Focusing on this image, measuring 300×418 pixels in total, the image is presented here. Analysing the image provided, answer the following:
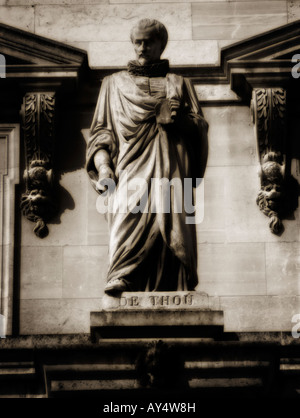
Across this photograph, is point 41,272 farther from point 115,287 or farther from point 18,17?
point 18,17

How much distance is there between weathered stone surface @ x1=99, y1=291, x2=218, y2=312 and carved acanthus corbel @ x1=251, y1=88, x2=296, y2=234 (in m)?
1.70

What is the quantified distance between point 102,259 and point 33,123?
58.3 inches

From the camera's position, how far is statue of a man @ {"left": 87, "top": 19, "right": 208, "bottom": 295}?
19109mm

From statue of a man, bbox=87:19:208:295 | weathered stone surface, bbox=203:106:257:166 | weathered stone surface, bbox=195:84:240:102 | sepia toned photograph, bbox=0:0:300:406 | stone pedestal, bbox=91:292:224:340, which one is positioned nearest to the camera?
sepia toned photograph, bbox=0:0:300:406

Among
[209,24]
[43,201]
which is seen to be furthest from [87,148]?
[209,24]

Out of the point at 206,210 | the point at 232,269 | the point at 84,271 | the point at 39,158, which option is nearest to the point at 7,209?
the point at 39,158

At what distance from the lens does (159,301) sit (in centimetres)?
1884

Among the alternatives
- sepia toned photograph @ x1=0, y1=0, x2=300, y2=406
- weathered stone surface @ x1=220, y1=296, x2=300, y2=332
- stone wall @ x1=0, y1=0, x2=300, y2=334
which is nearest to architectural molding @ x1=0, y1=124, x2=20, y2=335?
sepia toned photograph @ x1=0, y1=0, x2=300, y2=406

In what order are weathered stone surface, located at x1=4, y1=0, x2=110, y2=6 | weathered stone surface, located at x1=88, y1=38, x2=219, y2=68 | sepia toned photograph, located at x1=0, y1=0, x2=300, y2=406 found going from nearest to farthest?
sepia toned photograph, located at x1=0, y1=0, x2=300, y2=406, weathered stone surface, located at x1=88, y1=38, x2=219, y2=68, weathered stone surface, located at x1=4, y1=0, x2=110, y2=6

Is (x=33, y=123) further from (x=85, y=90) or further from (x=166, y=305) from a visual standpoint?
(x=166, y=305)

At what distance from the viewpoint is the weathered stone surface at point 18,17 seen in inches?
834

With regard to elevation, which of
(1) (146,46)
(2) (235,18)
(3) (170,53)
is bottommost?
(1) (146,46)

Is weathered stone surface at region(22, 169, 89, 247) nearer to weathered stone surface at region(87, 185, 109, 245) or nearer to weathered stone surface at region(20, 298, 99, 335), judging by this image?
weathered stone surface at region(87, 185, 109, 245)

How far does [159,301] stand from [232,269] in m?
1.49
